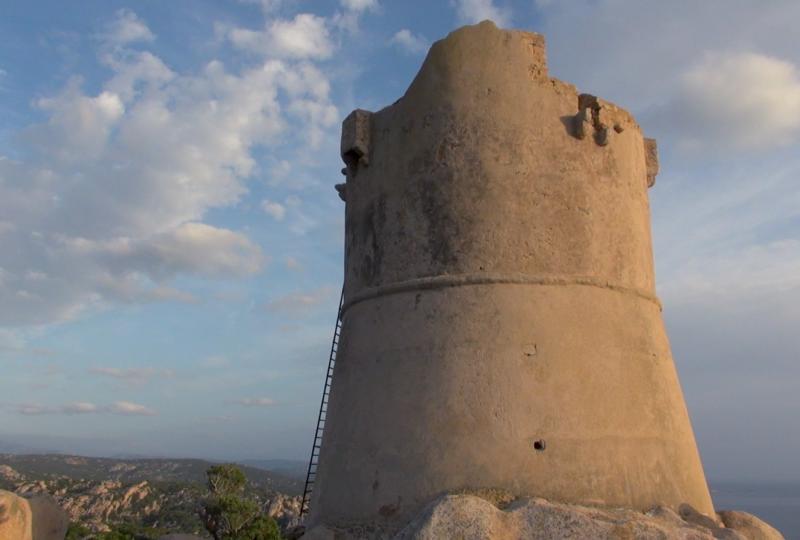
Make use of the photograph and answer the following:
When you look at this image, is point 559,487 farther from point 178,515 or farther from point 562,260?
point 178,515

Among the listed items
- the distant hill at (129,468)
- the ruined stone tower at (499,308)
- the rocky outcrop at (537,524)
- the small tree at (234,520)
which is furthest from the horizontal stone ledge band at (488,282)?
the distant hill at (129,468)

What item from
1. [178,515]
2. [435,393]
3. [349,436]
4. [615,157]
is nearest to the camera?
[435,393]

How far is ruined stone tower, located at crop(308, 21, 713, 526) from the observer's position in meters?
5.92

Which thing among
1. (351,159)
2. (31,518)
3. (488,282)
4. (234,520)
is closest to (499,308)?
(488,282)

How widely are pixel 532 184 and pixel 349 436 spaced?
284cm

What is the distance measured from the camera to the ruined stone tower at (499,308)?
19.4 ft

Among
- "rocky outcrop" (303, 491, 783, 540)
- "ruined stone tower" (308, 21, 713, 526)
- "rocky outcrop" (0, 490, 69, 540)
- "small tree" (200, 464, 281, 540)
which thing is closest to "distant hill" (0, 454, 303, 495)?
"small tree" (200, 464, 281, 540)

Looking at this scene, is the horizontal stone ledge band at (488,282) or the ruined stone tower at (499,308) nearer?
the ruined stone tower at (499,308)

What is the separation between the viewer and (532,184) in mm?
6719

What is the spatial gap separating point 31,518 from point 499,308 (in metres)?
4.18

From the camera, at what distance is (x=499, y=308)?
6312mm

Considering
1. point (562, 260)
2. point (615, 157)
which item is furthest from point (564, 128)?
point (562, 260)

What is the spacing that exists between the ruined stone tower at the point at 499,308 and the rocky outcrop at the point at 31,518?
7.15 ft

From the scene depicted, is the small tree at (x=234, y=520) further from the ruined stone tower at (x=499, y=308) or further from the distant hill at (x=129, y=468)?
the distant hill at (x=129, y=468)
